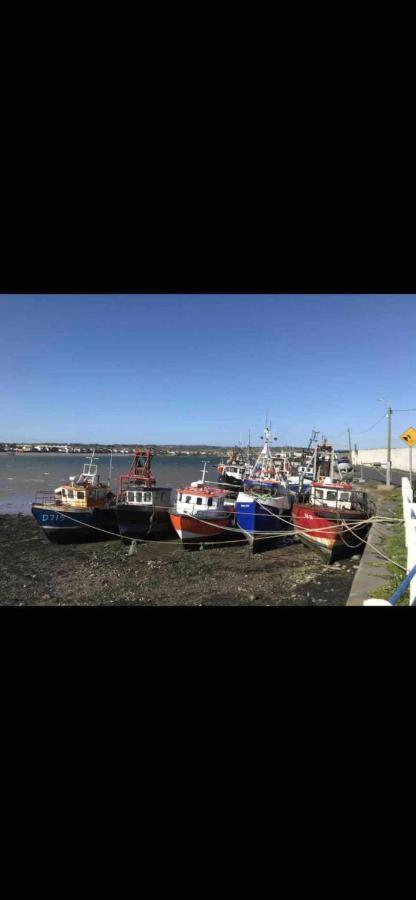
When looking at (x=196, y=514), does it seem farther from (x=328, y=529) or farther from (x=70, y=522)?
(x=70, y=522)

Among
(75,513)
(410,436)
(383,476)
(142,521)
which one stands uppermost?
(410,436)

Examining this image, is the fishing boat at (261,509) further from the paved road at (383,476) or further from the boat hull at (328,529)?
the paved road at (383,476)

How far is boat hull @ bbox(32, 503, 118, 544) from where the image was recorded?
11086 millimetres

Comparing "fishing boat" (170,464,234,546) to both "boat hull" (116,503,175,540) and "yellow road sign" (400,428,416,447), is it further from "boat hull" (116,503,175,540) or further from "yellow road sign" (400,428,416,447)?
"yellow road sign" (400,428,416,447)

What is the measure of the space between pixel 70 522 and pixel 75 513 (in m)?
0.29

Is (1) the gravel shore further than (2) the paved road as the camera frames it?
No

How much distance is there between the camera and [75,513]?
1126cm

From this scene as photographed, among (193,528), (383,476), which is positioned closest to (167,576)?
(193,528)

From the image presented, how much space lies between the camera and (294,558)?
985cm

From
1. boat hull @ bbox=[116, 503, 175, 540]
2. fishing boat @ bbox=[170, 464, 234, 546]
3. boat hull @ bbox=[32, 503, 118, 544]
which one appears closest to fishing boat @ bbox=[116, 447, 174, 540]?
boat hull @ bbox=[116, 503, 175, 540]

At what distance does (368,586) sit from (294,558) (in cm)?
551

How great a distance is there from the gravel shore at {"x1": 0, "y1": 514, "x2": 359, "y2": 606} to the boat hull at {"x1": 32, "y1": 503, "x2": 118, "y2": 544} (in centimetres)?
30
